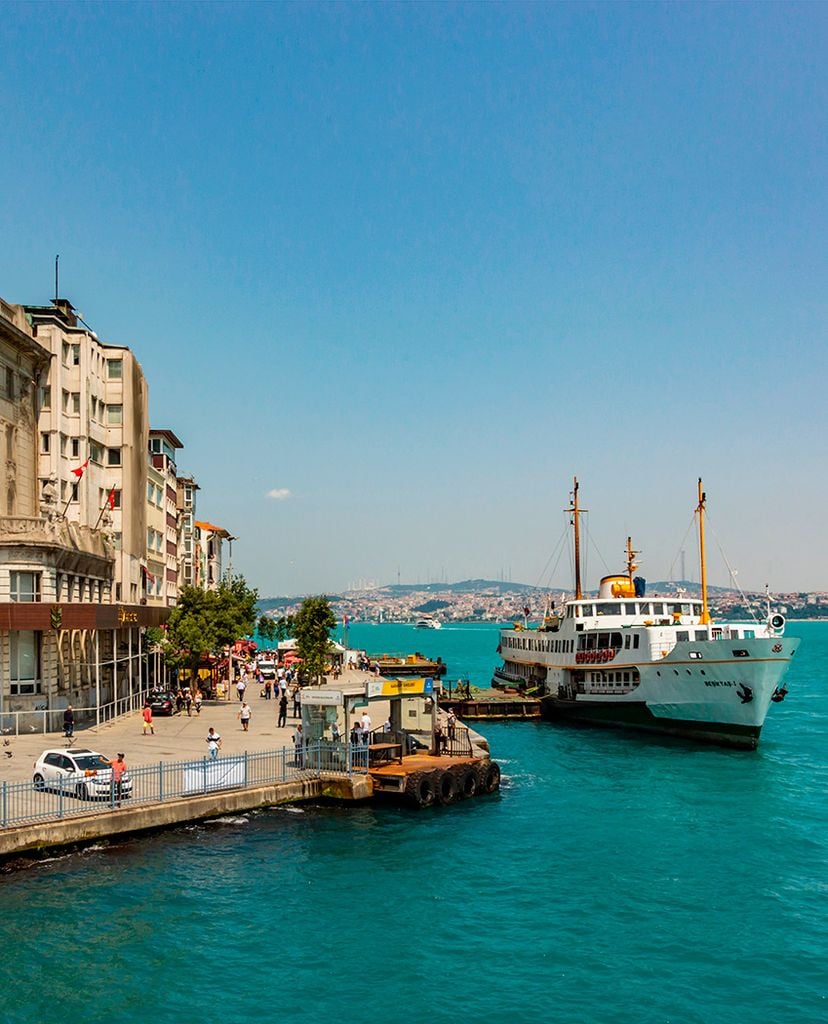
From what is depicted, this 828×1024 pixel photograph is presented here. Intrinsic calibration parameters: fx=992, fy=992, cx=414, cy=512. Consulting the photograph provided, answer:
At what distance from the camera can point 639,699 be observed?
61188 millimetres

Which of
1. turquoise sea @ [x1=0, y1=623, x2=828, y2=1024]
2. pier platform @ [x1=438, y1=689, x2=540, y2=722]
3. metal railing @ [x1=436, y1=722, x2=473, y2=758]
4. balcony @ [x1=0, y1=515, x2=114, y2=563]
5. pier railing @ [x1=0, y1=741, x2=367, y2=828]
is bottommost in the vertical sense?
pier platform @ [x1=438, y1=689, x2=540, y2=722]

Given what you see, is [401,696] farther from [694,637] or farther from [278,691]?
[278,691]

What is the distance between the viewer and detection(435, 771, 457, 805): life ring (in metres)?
37.7

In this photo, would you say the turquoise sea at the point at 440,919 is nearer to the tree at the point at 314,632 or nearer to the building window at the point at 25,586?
the building window at the point at 25,586

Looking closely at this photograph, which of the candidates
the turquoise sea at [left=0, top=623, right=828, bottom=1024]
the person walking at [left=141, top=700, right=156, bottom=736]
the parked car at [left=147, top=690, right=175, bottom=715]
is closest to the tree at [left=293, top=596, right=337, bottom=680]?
the parked car at [left=147, top=690, right=175, bottom=715]

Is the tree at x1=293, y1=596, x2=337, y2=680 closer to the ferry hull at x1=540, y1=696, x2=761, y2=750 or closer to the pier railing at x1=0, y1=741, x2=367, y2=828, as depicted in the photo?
the ferry hull at x1=540, y1=696, x2=761, y2=750

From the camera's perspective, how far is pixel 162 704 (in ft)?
187

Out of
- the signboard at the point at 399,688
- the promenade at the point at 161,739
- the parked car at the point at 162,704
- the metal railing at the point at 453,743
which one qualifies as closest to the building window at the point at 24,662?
the promenade at the point at 161,739

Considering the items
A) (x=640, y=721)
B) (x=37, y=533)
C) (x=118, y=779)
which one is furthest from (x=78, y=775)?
(x=640, y=721)

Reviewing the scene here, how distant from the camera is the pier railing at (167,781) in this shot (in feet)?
98.1

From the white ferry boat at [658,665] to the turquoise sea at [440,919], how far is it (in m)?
15.8

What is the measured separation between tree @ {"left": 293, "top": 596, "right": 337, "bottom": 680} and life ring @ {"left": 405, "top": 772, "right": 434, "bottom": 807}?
38.5m

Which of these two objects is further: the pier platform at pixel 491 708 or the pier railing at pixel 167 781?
the pier platform at pixel 491 708

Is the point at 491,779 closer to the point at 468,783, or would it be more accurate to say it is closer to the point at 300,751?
the point at 468,783
